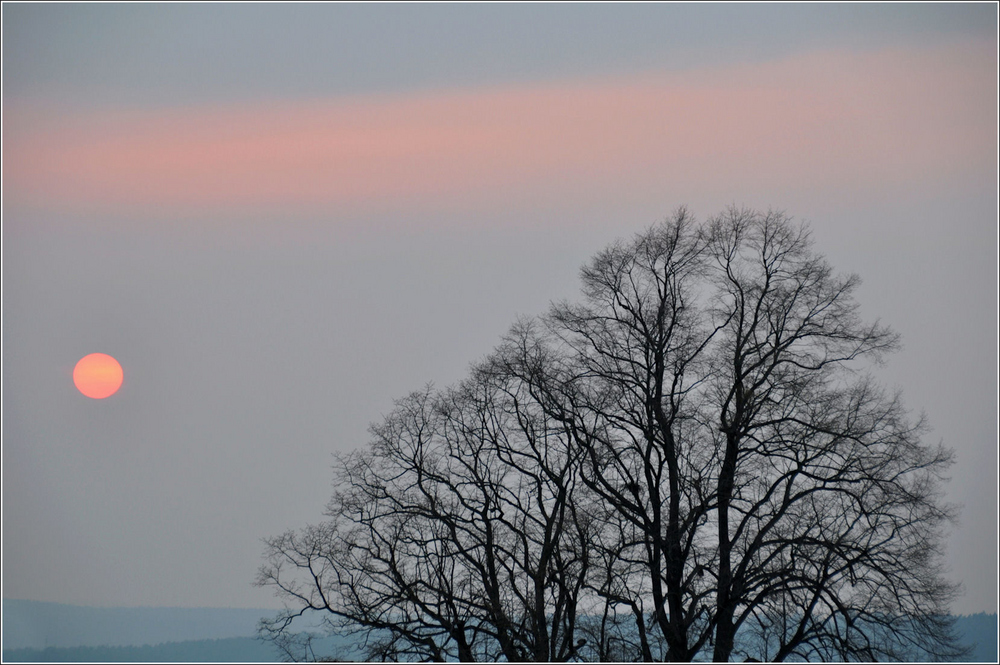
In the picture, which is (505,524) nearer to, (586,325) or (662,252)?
(586,325)

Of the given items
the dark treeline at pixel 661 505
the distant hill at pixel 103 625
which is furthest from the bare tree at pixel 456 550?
the distant hill at pixel 103 625

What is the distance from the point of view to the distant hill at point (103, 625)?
4484cm

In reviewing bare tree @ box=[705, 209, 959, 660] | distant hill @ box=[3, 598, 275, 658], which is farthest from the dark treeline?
distant hill @ box=[3, 598, 275, 658]

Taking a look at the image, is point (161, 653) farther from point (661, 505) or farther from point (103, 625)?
point (661, 505)

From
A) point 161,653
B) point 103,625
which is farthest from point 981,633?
point 103,625

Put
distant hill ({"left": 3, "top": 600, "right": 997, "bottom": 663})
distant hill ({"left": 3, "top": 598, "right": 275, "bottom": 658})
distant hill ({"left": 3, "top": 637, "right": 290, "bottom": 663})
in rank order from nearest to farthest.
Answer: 1. distant hill ({"left": 3, "top": 637, "right": 290, "bottom": 663})
2. distant hill ({"left": 3, "top": 600, "right": 997, "bottom": 663})
3. distant hill ({"left": 3, "top": 598, "right": 275, "bottom": 658})

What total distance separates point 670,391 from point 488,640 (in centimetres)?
795

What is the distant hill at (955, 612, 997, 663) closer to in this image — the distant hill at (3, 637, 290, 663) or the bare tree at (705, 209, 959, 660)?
the bare tree at (705, 209, 959, 660)

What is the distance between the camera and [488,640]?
2528 centimetres

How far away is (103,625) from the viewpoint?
5247 cm

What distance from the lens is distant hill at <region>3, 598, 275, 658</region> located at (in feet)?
147

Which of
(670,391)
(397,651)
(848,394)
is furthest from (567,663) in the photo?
(848,394)

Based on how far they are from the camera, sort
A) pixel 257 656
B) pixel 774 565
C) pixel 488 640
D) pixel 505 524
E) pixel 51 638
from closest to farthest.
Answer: pixel 774 565 → pixel 488 640 → pixel 505 524 → pixel 257 656 → pixel 51 638

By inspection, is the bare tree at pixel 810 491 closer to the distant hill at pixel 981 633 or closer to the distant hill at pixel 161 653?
the distant hill at pixel 981 633
